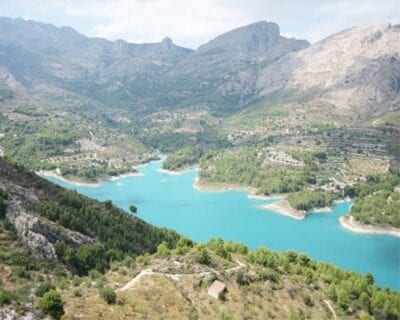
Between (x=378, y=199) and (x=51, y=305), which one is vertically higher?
(x=51, y=305)

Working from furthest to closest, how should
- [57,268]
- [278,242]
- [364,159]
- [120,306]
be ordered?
1. [364,159]
2. [278,242]
3. [57,268]
4. [120,306]

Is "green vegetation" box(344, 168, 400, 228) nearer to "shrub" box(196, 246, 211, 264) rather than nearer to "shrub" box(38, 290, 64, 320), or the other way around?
"shrub" box(196, 246, 211, 264)

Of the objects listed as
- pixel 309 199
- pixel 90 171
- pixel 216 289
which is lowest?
pixel 90 171

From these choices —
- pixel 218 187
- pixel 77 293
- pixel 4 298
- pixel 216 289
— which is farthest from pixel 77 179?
pixel 4 298

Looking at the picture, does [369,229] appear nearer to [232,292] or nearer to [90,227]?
[90,227]

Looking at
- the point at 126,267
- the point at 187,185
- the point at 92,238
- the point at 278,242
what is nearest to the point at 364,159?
the point at 187,185

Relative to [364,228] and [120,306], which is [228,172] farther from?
[120,306]

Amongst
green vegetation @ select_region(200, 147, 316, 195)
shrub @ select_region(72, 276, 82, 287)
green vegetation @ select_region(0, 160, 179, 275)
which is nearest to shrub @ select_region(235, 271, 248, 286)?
shrub @ select_region(72, 276, 82, 287)
